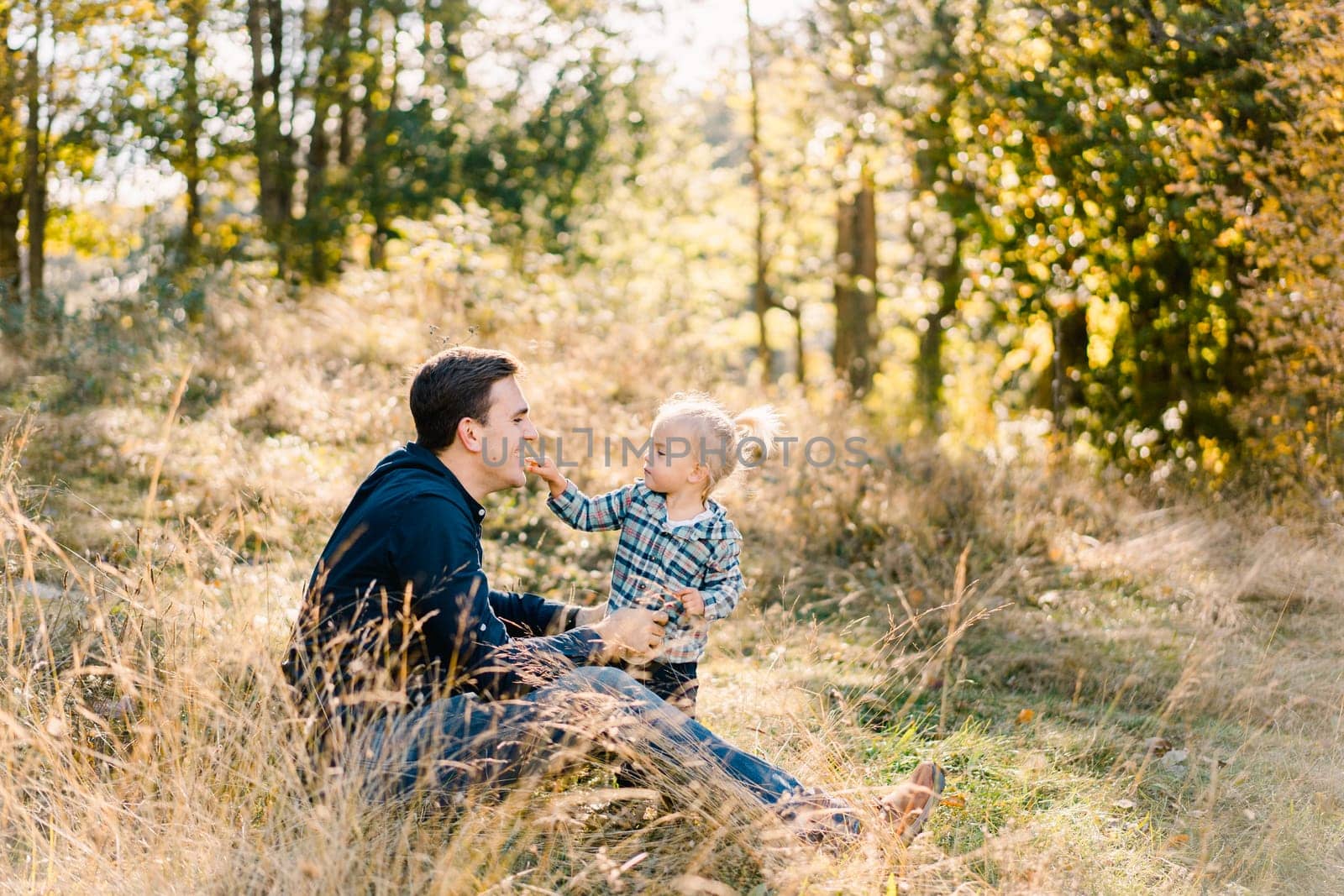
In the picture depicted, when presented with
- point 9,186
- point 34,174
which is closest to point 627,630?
point 34,174

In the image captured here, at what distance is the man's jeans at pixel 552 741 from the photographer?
2945mm

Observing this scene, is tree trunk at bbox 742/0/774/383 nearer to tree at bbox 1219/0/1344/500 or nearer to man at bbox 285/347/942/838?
tree at bbox 1219/0/1344/500

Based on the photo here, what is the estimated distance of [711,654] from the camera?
212 inches

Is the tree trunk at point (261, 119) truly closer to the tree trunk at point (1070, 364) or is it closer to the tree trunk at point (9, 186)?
the tree trunk at point (9, 186)

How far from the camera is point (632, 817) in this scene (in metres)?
3.27

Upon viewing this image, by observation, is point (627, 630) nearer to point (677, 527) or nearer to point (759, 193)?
point (677, 527)

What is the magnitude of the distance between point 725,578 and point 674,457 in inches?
18.6

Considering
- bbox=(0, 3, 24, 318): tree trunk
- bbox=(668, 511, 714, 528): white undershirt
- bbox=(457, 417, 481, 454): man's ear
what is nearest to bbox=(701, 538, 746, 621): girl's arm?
bbox=(668, 511, 714, 528): white undershirt

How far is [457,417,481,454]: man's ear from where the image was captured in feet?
11.2

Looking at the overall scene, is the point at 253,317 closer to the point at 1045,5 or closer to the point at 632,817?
the point at 1045,5

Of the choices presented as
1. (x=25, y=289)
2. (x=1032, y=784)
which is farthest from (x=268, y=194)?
(x=1032, y=784)

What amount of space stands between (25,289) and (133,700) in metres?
9.89

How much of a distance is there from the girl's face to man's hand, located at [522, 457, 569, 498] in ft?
1.05

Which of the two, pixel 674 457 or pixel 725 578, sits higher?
pixel 674 457
